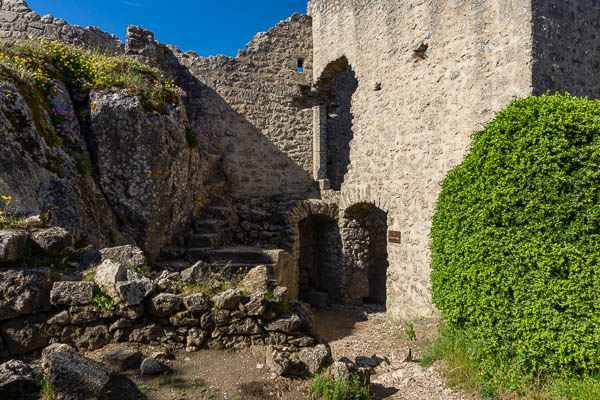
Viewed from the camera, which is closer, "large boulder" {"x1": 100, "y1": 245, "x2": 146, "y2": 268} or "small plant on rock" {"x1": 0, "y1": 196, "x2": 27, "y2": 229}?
"small plant on rock" {"x1": 0, "y1": 196, "x2": 27, "y2": 229}

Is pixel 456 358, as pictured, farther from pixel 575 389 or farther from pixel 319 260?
pixel 319 260

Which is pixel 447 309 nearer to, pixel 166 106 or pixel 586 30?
pixel 586 30

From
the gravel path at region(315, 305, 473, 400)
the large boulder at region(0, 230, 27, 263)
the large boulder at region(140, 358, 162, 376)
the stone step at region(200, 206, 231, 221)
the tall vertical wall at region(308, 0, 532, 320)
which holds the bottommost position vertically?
the gravel path at region(315, 305, 473, 400)

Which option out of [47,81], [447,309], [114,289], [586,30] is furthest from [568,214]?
[47,81]

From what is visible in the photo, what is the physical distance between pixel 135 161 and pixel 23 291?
333cm

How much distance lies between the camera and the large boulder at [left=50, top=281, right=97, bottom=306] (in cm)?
345

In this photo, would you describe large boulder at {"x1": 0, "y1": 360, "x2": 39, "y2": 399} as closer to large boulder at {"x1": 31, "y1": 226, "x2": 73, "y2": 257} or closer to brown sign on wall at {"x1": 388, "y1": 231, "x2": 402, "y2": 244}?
large boulder at {"x1": 31, "y1": 226, "x2": 73, "y2": 257}

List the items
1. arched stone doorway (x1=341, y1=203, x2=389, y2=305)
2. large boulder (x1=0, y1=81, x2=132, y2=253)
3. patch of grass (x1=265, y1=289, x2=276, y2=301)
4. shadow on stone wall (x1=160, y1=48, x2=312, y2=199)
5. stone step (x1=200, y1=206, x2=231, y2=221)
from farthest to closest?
shadow on stone wall (x1=160, y1=48, x2=312, y2=199) < arched stone doorway (x1=341, y1=203, x2=389, y2=305) < stone step (x1=200, y1=206, x2=231, y2=221) < large boulder (x1=0, y1=81, x2=132, y2=253) < patch of grass (x1=265, y1=289, x2=276, y2=301)

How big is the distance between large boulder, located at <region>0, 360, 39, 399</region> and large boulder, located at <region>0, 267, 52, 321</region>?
619mm

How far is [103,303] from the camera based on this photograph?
139 inches

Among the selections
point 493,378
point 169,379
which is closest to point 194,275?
point 169,379

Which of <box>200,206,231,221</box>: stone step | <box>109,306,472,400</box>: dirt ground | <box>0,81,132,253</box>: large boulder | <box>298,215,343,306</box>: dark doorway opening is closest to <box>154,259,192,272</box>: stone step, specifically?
<box>0,81,132,253</box>: large boulder

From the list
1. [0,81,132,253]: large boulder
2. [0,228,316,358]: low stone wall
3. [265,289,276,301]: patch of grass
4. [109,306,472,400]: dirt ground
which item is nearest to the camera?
[109,306,472,400]: dirt ground

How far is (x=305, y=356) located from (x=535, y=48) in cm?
490
